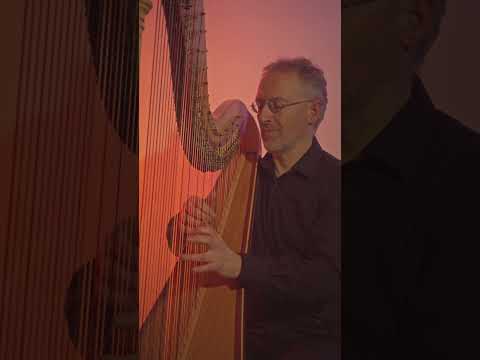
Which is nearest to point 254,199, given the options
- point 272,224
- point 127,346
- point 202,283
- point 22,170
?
point 272,224

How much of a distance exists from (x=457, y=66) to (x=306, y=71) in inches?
19.5

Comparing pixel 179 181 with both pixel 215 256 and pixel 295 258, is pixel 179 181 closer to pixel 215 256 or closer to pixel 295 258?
pixel 215 256

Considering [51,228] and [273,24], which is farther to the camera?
[273,24]

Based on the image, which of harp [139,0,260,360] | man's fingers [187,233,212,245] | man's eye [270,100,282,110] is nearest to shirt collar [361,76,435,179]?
man's eye [270,100,282,110]

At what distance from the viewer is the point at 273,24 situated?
79.2 inches

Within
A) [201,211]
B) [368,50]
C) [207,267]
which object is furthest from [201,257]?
[368,50]

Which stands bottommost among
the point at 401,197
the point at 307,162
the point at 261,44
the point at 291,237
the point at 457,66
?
the point at 291,237

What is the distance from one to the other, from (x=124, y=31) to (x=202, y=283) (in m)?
1.05

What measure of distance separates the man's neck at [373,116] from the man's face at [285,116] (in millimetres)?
142

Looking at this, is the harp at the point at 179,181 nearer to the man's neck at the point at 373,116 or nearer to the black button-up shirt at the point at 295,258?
the black button-up shirt at the point at 295,258

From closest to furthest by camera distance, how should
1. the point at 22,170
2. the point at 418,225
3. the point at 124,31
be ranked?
1. the point at 22,170
2. the point at 124,31
3. the point at 418,225

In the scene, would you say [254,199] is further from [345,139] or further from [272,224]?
[345,139]

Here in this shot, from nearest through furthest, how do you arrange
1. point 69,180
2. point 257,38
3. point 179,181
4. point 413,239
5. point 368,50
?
1. point 69,180
2. point 179,181
3. point 413,239
4. point 368,50
5. point 257,38

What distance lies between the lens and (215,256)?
1865 mm
